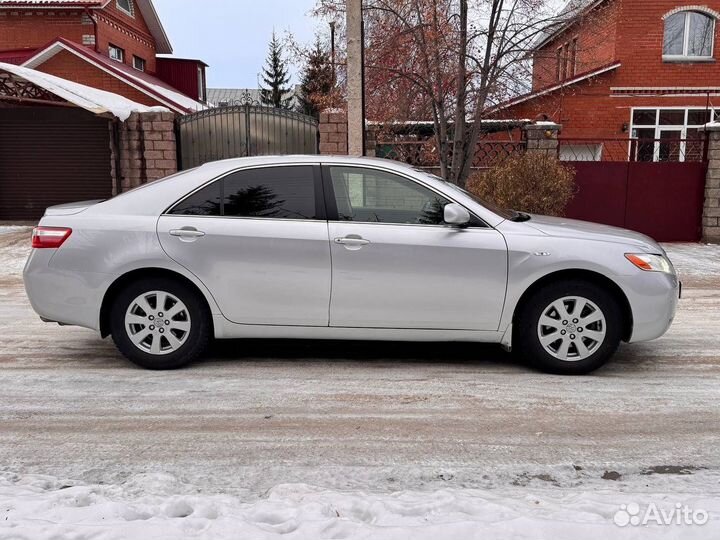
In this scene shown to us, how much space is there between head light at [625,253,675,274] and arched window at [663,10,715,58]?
17375 millimetres

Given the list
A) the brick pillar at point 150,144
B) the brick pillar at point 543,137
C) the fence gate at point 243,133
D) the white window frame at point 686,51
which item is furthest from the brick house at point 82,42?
the white window frame at point 686,51

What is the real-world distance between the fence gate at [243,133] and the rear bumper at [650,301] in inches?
349

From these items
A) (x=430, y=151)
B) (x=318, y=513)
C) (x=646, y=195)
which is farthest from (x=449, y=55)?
(x=318, y=513)

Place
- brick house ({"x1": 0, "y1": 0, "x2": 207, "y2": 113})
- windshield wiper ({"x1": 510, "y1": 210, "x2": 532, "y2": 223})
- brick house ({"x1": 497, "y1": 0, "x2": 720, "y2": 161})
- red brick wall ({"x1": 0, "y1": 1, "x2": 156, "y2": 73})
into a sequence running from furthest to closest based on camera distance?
1. red brick wall ({"x1": 0, "y1": 1, "x2": 156, "y2": 73})
2. brick house ({"x1": 0, "y1": 0, "x2": 207, "y2": 113})
3. brick house ({"x1": 497, "y1": 0, "x2": 720, "y2": 161})
4. windshield wiper ({"x1": 510, "y1": 210, "x2": 532, "y2": 223})

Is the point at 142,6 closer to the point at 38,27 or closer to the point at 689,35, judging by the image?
the point at 38,27

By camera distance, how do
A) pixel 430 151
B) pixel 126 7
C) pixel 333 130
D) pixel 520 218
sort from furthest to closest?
pixel 126 7 → pixel 430 151 → pixel 333 130 → pixel 520 218

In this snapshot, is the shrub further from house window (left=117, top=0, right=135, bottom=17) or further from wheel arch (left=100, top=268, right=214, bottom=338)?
house window (left=117, top=0, right=135, bottom=17)

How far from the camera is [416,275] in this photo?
4773 millimetres

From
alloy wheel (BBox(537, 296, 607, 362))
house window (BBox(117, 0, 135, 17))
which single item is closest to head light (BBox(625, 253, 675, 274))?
alloy wheel (BBox(537, 296, 607, 362))

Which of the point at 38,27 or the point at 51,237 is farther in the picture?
the point at 38,27

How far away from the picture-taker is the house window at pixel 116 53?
2330cm

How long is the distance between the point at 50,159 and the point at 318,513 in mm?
15548

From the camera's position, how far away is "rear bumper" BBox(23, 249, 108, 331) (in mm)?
4859

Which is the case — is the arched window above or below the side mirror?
above
